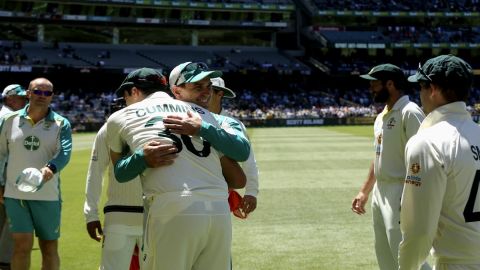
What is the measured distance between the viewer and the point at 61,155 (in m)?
6.62

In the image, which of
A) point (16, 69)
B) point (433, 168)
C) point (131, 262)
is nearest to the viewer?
point (433, 168)

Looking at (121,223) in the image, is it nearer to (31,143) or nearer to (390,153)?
(31,143)

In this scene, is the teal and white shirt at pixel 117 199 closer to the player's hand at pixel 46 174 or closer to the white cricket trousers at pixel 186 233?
the player's hand at pixel 46 174

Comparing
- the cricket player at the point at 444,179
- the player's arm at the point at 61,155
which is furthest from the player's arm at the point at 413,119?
the player's arm at the point at 61,155

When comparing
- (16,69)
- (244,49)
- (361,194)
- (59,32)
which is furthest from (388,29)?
(361,194)

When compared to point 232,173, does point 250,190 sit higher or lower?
lower

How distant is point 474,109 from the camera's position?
6212 centimetres

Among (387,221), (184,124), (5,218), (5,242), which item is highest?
(184,124)

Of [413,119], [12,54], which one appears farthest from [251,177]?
[12,54]

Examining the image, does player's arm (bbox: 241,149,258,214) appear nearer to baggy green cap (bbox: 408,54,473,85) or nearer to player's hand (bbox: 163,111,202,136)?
player's hand (bbox: 163,111,202,136)

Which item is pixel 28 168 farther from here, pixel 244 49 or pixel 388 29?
pixel 388 29

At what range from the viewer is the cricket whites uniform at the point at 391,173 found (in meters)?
5.96

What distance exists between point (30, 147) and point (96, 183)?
1.43 m

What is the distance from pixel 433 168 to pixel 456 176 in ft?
0.54
